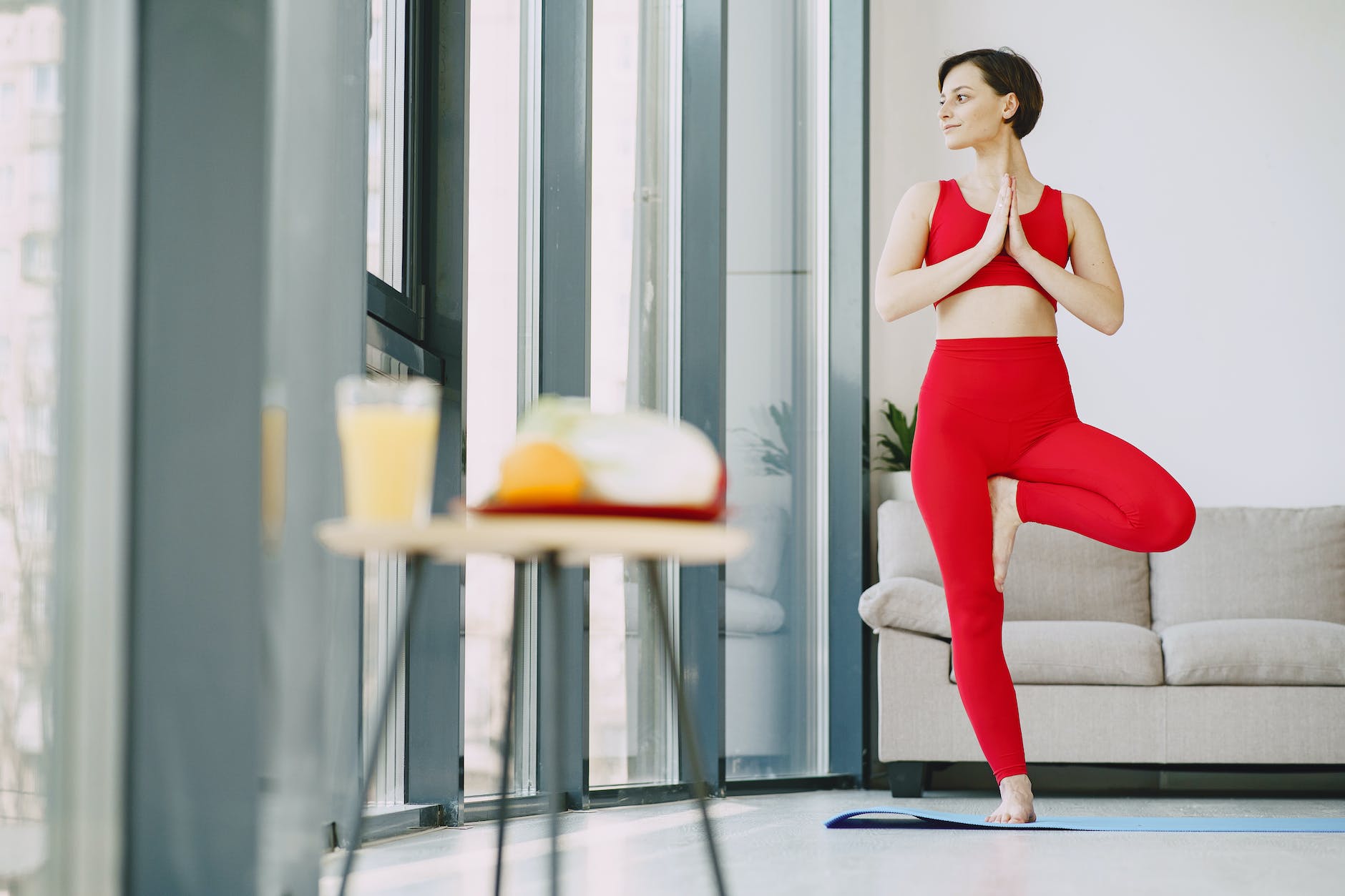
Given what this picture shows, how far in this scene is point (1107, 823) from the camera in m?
2.80

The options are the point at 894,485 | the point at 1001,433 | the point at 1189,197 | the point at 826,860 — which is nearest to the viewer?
the point at 826,860

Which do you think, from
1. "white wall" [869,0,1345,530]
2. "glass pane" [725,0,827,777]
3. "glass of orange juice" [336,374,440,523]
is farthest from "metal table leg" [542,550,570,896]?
"white wall" [869,0,1345,530]

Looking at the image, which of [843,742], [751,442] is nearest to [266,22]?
[751,442]

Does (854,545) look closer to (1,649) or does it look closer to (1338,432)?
(1338,432)

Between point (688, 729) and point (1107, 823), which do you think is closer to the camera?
point (688, 729)

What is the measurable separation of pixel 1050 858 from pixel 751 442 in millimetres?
1670

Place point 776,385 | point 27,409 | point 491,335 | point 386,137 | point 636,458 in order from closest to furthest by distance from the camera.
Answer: point 636,458
point 27,409
point 386,137
point 491,335
point 776,385

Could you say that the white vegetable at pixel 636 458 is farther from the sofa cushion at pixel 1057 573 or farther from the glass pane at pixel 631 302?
the sofa cushion at pixel 1057 573

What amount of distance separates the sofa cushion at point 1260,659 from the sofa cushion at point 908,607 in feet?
2.16

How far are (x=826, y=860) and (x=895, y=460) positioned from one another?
2330mm

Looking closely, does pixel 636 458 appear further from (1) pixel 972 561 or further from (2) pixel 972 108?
(2) pixel 972 108

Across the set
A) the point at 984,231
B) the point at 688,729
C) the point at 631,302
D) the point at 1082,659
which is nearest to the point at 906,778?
the point at 1082,659

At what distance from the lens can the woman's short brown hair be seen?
2789 millimetres

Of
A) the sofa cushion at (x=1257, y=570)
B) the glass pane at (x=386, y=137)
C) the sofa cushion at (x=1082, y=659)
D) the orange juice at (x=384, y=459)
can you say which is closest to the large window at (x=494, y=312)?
the glass pane at (x=386, y=137)
